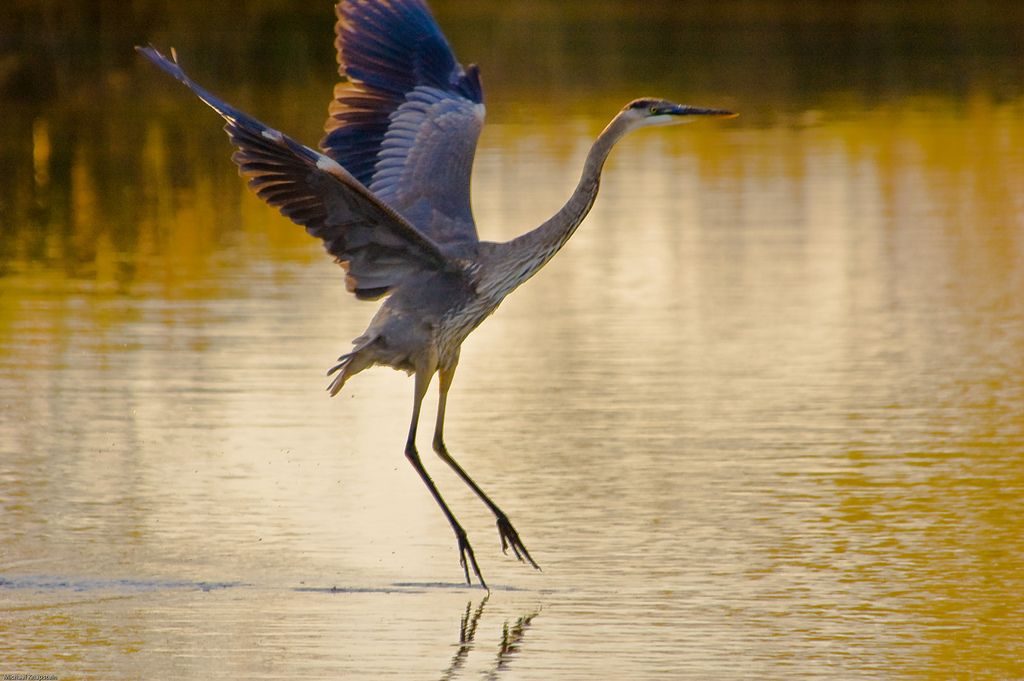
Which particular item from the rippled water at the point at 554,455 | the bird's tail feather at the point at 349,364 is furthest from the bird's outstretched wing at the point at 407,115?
the rippled water at the point at 554,455

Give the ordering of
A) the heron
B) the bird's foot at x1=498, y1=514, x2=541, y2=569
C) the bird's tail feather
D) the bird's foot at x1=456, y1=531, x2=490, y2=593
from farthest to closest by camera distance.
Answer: the bird's tail feather < the heron < the bird's foot at x1=498, y1=514, x2=541, y2=569 < the bird's foot at x1=456, y1=531, x2=490, y2=593

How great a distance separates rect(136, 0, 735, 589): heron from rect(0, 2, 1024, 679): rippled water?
583 mm

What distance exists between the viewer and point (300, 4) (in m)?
54.5

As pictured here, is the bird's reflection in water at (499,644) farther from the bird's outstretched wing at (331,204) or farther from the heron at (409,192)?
the bird's outstretched wing at (331,204)

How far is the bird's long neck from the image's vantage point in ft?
29.0

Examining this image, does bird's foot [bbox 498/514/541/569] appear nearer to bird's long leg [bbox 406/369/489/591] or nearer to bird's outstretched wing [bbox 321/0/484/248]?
bird's long leg [bbox 406/369/489/591]

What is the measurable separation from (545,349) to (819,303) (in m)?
2.29

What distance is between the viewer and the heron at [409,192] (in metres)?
8.48

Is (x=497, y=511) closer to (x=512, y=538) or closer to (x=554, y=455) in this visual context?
(x=512, y=538)

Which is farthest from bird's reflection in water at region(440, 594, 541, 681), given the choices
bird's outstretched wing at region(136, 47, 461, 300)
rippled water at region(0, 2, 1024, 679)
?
bird's outstretched wing at region(136, 47, 461, 300)

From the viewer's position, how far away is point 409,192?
955 cm

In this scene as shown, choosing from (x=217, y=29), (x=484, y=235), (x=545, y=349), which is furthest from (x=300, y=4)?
(x=545, y=349)

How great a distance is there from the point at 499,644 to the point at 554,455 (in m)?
2.89

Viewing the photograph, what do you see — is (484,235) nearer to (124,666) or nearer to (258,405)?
(258,405)
